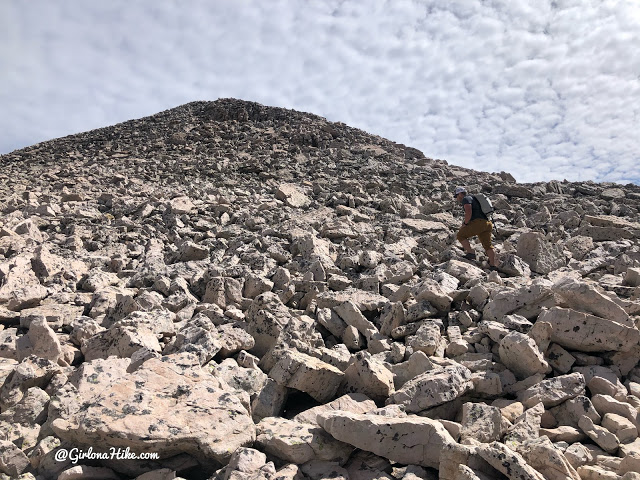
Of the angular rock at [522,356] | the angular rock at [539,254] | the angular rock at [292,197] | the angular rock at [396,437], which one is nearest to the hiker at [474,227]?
the angular rock at [539,254]

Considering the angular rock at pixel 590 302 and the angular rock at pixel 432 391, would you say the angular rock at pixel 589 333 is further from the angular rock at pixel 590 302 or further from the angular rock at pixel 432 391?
the angular rock at pixel 432 391

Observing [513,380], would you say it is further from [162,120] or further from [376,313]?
[162,120]

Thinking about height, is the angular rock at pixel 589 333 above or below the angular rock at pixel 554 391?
above

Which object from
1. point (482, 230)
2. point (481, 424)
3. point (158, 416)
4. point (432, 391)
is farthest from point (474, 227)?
point (158, 416)

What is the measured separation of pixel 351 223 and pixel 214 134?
17254 mm

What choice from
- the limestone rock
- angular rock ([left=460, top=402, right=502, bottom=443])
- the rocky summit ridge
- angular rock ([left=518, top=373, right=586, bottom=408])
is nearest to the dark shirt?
the rocky summit ridge

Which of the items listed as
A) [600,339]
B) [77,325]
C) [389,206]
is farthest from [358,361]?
[389,206]

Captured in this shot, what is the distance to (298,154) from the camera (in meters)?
19.3

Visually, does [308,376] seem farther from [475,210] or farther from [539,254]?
[539,254]

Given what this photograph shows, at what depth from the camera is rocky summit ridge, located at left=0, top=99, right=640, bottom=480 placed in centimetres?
248

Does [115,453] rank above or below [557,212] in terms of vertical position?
below

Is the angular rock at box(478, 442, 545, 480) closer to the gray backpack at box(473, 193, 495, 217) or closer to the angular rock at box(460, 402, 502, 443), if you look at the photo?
the angular rock at box(460, 402, 502, 443)

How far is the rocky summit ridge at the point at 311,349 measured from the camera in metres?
2.48

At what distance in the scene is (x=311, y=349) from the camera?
378 centimetres
